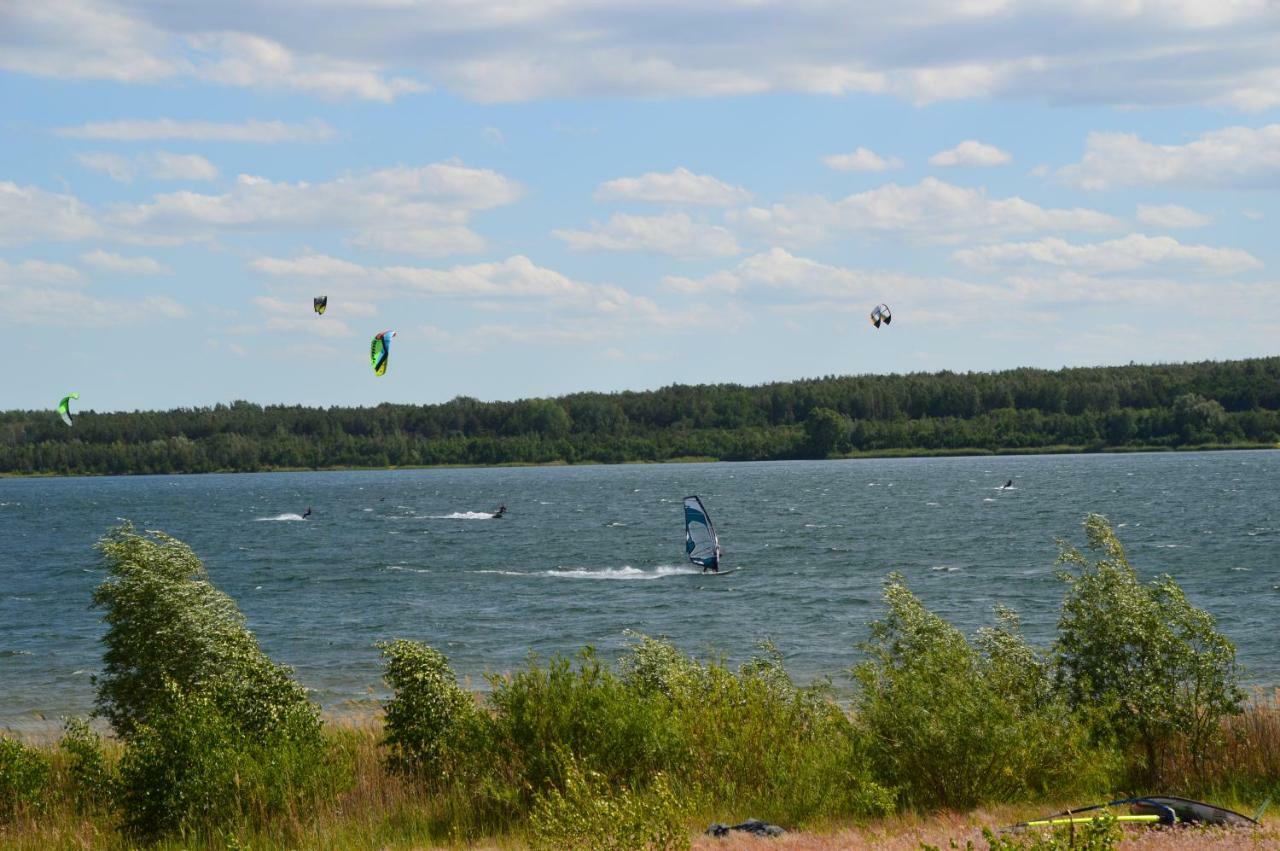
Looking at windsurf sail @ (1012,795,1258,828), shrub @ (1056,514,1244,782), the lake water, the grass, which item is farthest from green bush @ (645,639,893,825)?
shrub @ (1056,514,1244,782)

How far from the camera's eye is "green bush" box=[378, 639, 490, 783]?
14938 millimetres

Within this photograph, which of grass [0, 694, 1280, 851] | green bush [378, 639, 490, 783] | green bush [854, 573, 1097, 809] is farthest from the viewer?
green bush [378, 639, 490, 783]

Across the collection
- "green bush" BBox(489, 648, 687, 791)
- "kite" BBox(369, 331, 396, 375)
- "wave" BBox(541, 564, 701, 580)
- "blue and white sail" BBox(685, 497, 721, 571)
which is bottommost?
"wave" BBox(541, 564, 701, 580)

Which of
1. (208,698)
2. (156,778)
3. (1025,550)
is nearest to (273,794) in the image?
(156,778)

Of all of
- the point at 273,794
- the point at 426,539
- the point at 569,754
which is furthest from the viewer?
the point at 426,539

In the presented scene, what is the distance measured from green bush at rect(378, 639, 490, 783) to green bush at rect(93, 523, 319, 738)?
170 cm

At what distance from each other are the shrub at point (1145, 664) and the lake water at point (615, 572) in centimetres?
486

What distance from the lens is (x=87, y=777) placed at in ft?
52.0

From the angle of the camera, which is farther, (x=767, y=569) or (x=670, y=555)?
(x=670, y=555)

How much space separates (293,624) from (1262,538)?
159 ft

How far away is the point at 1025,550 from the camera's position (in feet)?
219

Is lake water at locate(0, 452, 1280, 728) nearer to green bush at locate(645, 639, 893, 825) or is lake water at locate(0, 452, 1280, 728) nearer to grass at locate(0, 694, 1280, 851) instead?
green bush at locate(645, 639, 893, 825)

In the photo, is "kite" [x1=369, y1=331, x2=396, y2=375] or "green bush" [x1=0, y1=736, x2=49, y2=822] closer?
"green bush" [x1=0, y1=736, x2=49, y2=822]

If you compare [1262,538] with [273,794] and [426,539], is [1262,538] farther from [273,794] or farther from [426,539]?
[273,794]
